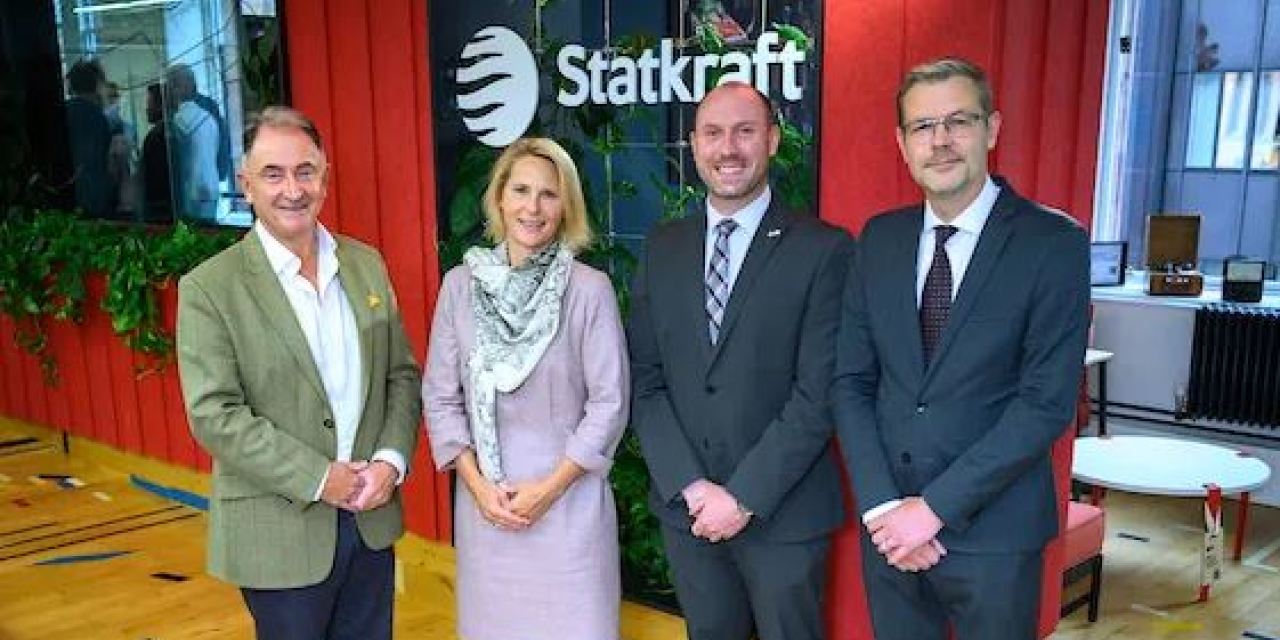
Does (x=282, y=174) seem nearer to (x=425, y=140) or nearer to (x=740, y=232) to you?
(x=740, y=232)

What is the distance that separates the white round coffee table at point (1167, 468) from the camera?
4156mm

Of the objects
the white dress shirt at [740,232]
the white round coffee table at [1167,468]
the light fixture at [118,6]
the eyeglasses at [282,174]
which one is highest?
the light fixture at [118,6]

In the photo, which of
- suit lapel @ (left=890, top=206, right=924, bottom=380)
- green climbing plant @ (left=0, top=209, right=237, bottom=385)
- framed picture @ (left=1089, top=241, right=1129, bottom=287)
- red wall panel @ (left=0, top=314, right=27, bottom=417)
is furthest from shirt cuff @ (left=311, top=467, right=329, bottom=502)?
framed picture @ (left=1089, top=241, right=1129, bottom=287)

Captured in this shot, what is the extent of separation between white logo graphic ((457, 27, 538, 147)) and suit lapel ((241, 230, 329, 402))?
4.49ft

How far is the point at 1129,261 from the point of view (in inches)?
264

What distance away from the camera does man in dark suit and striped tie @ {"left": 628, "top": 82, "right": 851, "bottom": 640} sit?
93.3 inches

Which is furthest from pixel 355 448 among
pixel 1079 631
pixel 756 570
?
pixel 1079 631

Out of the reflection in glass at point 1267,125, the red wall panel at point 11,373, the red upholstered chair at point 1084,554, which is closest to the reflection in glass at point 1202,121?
the reflection in glass at point 1267,125

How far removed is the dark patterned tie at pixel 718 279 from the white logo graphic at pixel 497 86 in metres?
1.18

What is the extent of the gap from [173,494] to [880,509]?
13.0 ft

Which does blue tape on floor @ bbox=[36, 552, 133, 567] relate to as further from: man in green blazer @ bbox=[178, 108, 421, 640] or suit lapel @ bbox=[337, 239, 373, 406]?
suit lapel @ bbox=[337, 239, 373, 406]

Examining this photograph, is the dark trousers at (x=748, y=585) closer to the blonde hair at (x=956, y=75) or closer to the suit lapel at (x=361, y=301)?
the suit lapel at (x=361, y=301)

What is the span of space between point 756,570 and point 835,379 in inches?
18.8

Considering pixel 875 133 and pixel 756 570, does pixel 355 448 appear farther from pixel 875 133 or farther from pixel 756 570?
pixel 875 133
